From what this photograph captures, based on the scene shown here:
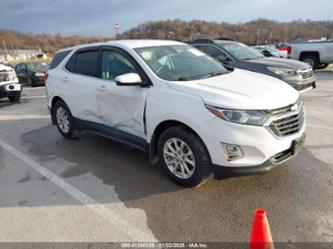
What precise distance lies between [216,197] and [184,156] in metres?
0.59

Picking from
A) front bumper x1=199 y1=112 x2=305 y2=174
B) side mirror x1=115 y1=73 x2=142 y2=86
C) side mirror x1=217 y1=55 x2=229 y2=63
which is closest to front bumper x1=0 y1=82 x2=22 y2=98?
side mirror x1=217 y1=55 x2=229 y2=63

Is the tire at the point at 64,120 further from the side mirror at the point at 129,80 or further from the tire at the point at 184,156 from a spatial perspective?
the tire at the point at 184,156

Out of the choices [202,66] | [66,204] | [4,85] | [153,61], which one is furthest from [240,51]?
[4,85]

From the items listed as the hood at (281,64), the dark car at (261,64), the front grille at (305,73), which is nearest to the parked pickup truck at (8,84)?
the dark car at (261,64)

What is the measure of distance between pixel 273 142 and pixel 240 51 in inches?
230

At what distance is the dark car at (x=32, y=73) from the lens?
14539 millimetres

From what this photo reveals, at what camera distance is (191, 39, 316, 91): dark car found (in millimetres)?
6719

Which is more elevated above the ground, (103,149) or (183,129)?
(183,129)

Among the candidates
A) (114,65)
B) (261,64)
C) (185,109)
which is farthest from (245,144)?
(261,64)

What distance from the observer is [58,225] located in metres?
2.87

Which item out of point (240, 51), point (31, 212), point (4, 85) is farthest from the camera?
point (4, 85)

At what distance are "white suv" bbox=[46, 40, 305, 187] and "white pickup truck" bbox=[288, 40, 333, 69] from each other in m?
11.5

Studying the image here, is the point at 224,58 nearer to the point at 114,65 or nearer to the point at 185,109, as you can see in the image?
the point at 114,65

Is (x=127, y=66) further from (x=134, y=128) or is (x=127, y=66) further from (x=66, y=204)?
(x=66, y=204)
